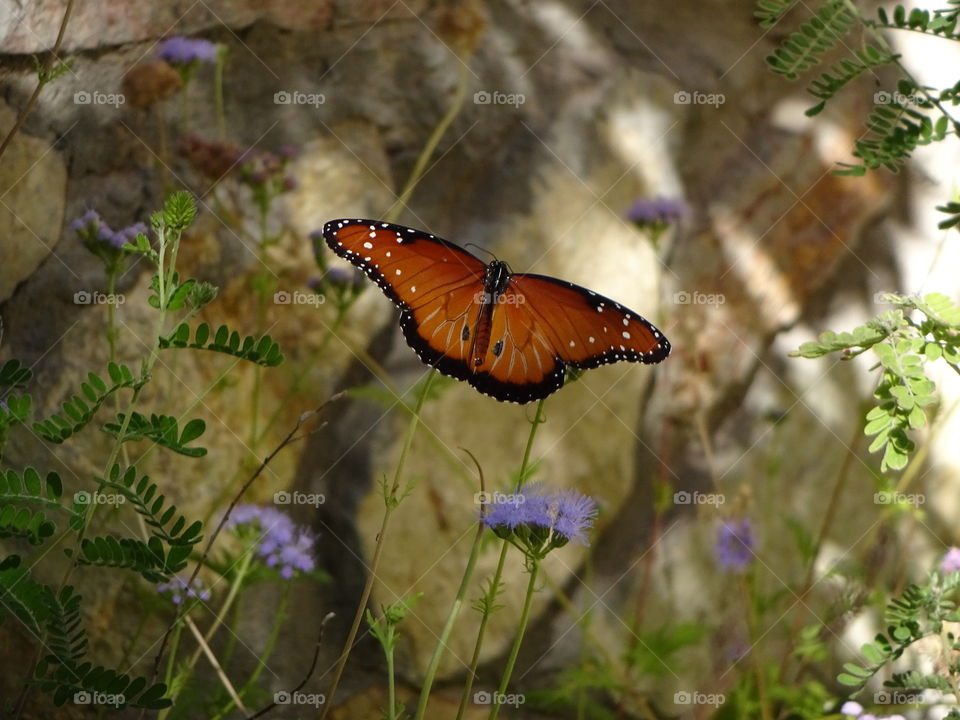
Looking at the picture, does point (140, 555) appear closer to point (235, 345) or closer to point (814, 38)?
point (235, 345)

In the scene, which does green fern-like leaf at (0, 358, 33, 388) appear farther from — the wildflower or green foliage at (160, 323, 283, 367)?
the wildflower

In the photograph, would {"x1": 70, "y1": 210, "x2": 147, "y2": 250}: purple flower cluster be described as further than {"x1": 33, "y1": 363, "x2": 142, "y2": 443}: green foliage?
Yes

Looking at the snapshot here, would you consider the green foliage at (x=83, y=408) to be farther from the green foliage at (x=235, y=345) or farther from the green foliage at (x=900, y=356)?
the green foliage at (x=900, y=356)

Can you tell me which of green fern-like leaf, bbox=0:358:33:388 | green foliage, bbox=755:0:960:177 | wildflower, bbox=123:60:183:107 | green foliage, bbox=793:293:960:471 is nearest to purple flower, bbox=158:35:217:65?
wildflower, bbox=123:60:183:107

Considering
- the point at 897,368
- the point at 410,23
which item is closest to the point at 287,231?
the point at 410,23

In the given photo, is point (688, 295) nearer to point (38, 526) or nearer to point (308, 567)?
point (308, 567)
